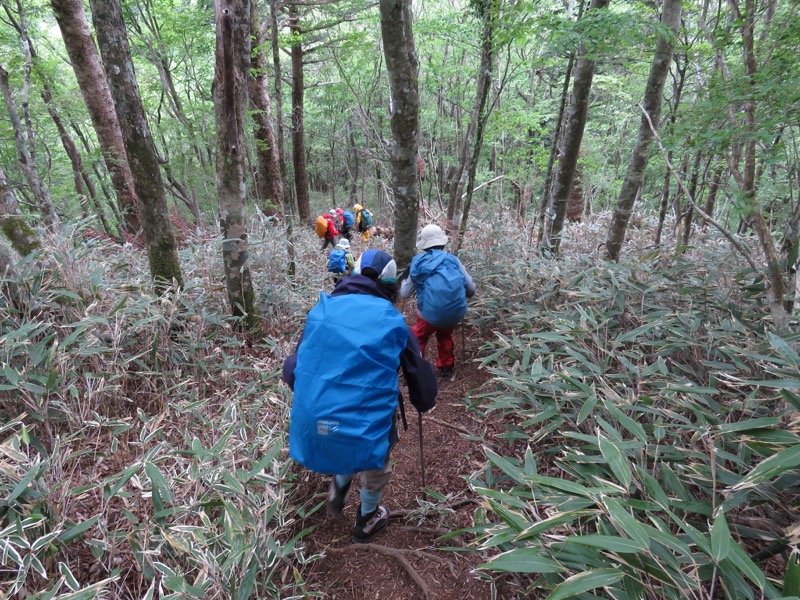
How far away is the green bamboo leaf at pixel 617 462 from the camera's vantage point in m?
1.49

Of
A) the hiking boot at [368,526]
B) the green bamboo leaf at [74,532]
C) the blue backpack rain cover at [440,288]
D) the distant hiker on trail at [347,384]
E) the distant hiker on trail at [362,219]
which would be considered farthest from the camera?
the distant hiker on trail at [362,219]

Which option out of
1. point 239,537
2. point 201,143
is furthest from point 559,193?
point 201,143

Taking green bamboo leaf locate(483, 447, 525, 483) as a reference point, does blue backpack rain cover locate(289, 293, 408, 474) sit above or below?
above

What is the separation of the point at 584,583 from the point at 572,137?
5.43 meters

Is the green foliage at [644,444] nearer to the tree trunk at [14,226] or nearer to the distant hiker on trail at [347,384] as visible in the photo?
the distant hiker on trail at [347,384]

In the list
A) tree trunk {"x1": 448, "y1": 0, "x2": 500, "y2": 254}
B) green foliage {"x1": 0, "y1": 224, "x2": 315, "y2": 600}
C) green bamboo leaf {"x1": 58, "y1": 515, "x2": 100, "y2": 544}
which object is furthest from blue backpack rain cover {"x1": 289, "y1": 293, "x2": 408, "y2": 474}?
tree trunk {"x1": 448, "y1": 0, "x2": 500, "y2": 254}

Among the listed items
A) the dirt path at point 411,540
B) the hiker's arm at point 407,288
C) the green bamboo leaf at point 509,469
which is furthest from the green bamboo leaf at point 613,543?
the hiker's arm at point 407,288

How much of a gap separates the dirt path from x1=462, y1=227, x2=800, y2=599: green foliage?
288 millimetres

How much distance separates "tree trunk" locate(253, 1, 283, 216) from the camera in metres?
7.60

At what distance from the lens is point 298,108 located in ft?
27.9

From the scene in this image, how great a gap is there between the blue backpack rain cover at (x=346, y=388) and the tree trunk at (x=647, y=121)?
3551 mm

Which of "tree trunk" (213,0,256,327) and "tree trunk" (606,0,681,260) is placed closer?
"tree trunk" (213,0,256,327)

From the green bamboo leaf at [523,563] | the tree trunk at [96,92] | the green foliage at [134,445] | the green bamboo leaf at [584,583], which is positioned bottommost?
the green foliage at [134,445]

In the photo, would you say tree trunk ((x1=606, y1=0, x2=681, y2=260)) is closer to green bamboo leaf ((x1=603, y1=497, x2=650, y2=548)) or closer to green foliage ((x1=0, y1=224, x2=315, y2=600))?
green bamboo leaf ((x1=603, y1=497, x2=650, y2=548))
